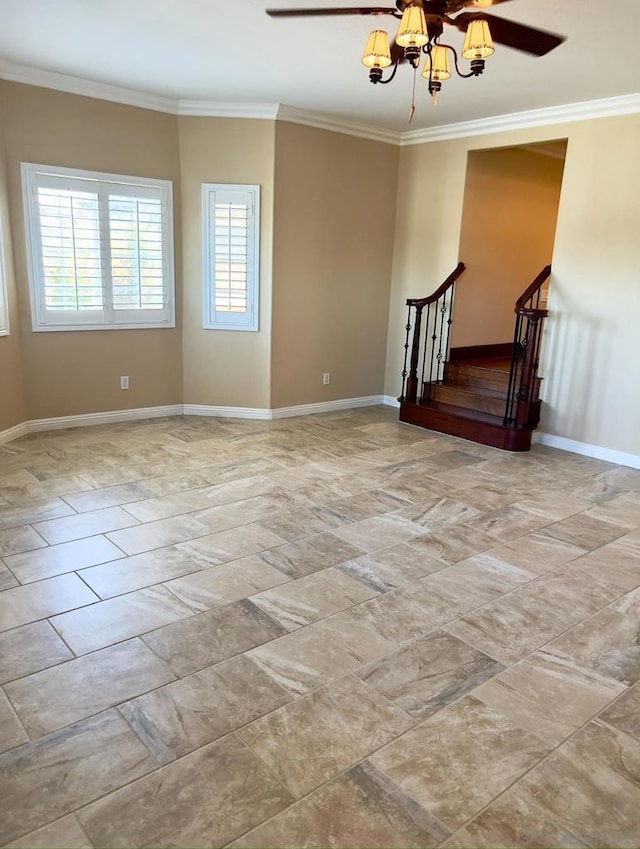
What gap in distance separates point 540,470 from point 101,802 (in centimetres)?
400

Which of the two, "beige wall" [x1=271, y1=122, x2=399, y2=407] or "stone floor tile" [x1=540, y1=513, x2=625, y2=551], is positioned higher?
"beige wall" [x1=271, y1=122, x2=399, y2=407]

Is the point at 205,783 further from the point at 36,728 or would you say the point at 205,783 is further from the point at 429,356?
the point at 429,356

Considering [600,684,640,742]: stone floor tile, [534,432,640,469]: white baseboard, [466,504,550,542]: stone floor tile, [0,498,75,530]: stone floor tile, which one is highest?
[534,432,640,469]: white baseboard

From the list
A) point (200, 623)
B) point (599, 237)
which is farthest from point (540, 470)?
point (200, 623)

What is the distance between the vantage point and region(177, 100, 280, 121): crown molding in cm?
544

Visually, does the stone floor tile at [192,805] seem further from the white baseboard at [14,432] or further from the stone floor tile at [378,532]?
the white baseboard at [14,432]

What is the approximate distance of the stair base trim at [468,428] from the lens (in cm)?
532

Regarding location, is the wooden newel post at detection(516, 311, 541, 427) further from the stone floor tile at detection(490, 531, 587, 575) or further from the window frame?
the window frame

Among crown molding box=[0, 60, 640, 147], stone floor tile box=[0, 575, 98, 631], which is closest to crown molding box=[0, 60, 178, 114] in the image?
crown molding box=[0, 60, 640, 147]

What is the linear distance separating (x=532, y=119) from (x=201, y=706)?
5354 mm

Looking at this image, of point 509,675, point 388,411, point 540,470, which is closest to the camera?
point 509,675

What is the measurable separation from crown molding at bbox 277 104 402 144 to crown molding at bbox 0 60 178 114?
101 centimetres

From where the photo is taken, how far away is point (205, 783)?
5.93ft

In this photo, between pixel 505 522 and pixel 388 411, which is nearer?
pixel 505 522
